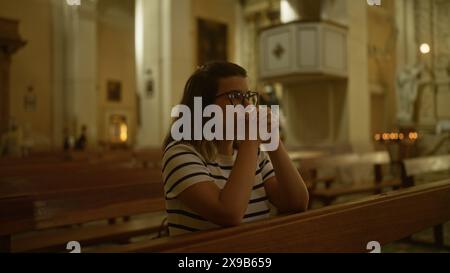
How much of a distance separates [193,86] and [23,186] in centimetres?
253

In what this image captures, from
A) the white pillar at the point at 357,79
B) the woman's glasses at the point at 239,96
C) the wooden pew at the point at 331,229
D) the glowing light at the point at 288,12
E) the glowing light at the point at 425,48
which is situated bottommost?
the wooden pew at the point at 331,229

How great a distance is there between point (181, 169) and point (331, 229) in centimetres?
58

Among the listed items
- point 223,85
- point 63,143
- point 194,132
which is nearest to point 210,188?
point 194,132

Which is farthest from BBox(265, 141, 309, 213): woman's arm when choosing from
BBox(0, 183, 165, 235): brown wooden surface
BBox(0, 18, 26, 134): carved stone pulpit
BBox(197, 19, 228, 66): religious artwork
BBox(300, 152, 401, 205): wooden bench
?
BBox(197, 19, 228, 66): religious artwork

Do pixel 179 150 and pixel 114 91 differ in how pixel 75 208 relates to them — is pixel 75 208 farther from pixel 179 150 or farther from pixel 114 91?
pixel 114 91

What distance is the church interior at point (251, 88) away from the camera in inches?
79.4

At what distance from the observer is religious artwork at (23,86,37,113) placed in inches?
584

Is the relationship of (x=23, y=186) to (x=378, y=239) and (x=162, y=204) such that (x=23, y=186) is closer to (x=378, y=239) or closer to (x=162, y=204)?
(x=162, y=204)

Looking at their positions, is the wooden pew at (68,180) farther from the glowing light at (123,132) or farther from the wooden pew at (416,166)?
the glowing light at (123,132)

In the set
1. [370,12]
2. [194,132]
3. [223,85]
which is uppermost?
[370,12]

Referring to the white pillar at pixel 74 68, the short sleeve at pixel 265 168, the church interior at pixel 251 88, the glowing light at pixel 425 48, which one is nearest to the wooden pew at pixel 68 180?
the church interior at pixel 251 88

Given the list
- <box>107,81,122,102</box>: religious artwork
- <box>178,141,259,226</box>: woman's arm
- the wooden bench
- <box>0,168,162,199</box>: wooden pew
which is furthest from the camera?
<box>107,81,122,102</box>: religious artwork

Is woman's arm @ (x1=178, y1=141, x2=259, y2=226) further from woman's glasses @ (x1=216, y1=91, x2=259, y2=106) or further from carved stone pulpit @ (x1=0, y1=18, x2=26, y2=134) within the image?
carved stone pulpit @ (x1=0, y1=18, x2=26, y2=134)

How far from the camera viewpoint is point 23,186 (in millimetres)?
3586
